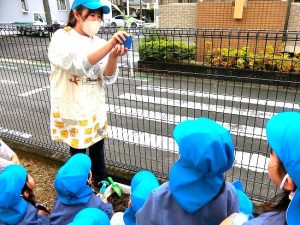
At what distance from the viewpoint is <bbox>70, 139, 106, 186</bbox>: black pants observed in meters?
3.02

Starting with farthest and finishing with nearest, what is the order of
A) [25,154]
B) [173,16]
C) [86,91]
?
[173,16]
[25,154]
[86,91]

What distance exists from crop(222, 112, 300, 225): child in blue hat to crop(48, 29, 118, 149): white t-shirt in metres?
1.52

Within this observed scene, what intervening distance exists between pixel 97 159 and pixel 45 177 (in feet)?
3.10

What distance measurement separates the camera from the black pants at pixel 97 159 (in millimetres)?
3016

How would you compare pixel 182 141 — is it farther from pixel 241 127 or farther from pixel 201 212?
pixel 241 127

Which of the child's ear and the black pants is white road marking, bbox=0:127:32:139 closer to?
the black pants

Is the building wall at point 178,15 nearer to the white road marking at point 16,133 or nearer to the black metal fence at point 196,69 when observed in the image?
the black metal fence at point 196,69

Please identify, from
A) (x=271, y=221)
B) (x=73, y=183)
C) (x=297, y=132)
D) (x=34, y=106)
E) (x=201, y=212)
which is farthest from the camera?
(x=34, y=106)

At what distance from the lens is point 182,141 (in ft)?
4.38

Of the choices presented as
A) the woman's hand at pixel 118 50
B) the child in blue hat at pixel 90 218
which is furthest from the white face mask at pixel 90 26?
the child in blue hat at pixel 90 218

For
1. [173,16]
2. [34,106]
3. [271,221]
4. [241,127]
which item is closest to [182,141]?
[271,221]

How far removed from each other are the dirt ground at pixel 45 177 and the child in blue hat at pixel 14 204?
101 centimetres

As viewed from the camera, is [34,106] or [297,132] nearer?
[297,132]

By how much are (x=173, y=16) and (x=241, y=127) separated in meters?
7.25
